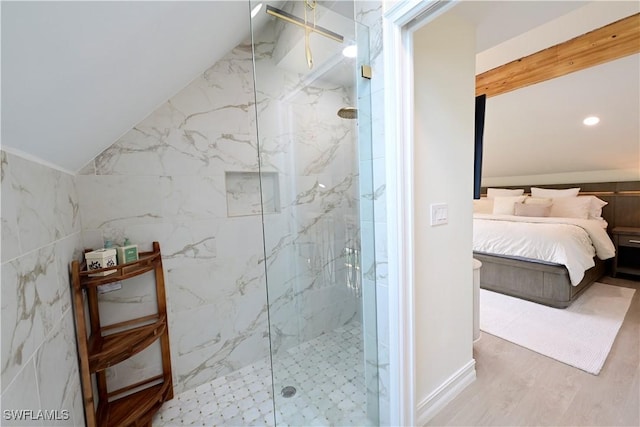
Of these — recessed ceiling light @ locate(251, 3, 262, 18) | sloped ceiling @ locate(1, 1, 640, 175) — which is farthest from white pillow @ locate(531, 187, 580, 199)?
recessed ceiling light @ locate(251, 3, 262, 18)

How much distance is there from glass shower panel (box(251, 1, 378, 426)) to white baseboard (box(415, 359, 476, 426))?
0.27 meters

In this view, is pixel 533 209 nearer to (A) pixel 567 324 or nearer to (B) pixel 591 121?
(B) pixel 591 121

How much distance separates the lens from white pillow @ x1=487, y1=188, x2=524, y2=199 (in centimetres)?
491

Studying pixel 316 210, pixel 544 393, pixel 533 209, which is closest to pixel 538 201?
pixel 533 209

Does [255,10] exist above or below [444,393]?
above

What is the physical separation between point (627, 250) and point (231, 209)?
16.7ft

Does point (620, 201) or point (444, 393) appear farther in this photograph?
point (620, 201)

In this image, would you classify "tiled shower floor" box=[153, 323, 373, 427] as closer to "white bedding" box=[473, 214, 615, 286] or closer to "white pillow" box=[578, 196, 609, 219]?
"white bedding" box=[473, 214, 615, 286]

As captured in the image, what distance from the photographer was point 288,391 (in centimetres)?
168

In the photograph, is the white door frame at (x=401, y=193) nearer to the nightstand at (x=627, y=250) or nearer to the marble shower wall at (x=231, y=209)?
the marble shower wall at (x=231, y=209)

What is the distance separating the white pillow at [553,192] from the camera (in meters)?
4.23

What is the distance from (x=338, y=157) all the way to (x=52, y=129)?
1.38 m

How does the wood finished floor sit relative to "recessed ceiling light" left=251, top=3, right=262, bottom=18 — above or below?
below

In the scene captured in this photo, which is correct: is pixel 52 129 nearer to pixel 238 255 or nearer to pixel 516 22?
pixel 238 255
